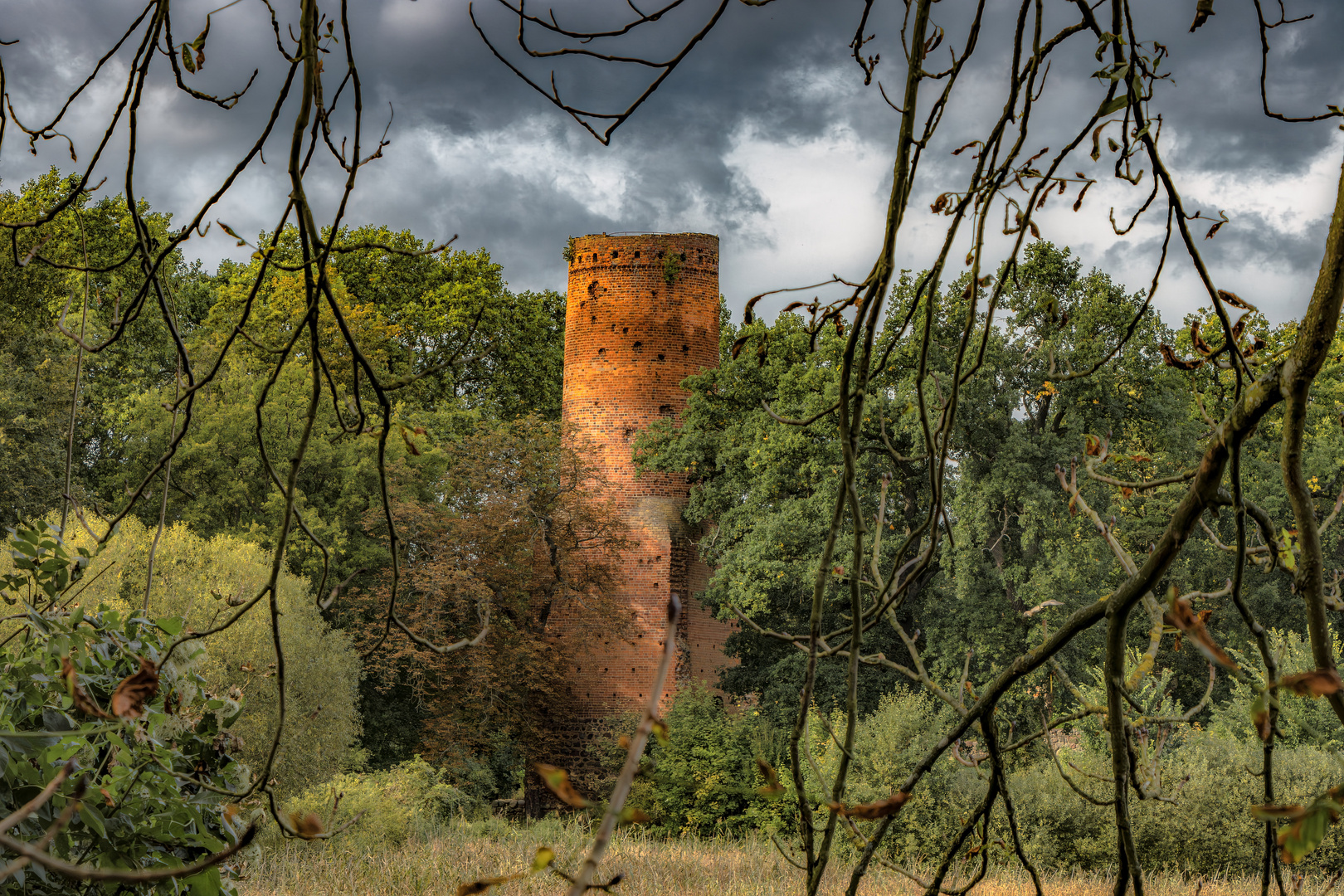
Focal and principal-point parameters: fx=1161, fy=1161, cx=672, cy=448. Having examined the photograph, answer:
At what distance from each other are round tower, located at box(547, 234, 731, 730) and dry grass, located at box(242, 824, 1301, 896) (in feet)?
24.2

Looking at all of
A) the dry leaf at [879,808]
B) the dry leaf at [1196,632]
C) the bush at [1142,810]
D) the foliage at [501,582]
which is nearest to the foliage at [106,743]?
the dry leaf at [879,808]

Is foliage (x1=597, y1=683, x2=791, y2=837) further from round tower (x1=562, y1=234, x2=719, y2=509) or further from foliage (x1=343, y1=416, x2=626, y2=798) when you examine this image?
round tower (x1=562, y1=234, x2=719, y2=509)

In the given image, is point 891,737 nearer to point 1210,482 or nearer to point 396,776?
point 396,776

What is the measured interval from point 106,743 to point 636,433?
1517cm

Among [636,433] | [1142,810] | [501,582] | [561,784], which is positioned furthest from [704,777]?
[561,784]

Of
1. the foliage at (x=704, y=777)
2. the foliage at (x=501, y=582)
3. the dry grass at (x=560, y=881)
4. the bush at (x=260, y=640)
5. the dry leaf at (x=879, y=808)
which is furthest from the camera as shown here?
the foliage at (x=501, y=582)

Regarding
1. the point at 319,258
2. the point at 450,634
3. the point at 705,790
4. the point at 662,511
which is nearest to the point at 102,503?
the point at 450,634

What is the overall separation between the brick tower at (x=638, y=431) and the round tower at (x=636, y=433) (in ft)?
0.04

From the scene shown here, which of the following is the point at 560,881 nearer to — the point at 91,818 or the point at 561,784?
the point at 91,818

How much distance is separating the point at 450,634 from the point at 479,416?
414 cm

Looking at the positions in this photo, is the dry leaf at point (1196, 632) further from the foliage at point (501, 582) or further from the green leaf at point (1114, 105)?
the foliage at point (501, 582)

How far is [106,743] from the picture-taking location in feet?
7.80

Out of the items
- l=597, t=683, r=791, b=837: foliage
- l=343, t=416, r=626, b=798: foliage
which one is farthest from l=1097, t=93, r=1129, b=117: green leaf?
l=343, t=416, r=626, b=798: foliage

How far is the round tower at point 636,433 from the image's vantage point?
688 inches
